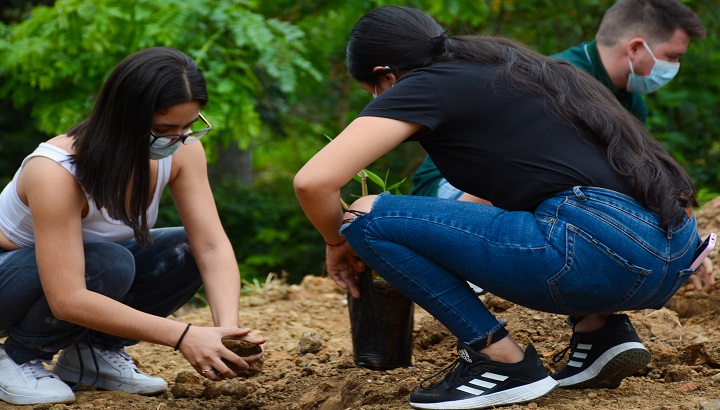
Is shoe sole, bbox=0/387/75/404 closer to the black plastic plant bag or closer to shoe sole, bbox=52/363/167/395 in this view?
shoe sole, bbox=52/363/167/395

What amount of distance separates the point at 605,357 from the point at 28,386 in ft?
6.31

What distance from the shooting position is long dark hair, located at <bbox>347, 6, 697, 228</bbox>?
7.50ft

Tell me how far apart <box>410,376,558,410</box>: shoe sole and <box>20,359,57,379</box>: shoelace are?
1.37 metres

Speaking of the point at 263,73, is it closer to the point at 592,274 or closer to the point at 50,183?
the point at 50,183

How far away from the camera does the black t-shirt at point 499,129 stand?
2.29 m

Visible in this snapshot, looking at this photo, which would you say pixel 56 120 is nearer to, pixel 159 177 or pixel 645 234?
pixel 159 177

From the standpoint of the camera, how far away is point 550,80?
7.79ft

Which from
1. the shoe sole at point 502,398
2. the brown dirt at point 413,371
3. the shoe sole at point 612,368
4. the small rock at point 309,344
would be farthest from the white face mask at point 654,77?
the shoe sole at point 502,398

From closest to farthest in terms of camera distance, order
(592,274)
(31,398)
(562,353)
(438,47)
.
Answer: (592,274) < (438,47) < (31,398) < (562,353)

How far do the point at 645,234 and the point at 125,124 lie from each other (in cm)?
160

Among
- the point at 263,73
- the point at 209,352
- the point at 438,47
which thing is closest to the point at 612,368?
the point at 438,47

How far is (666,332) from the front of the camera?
10.5 ft

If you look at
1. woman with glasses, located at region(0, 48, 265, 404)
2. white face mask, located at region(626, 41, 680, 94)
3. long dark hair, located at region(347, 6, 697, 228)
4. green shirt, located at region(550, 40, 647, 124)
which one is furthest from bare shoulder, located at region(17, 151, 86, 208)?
white face mask, located at region(626, 41, 680, 94)

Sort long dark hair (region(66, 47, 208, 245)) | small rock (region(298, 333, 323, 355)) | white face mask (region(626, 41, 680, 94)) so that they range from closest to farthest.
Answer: long dark hair (region(66, 47, 208, 245)) < small rock (region(298, 333, 323, 355)) < white face mask (region(626, 41, 680, 94))
